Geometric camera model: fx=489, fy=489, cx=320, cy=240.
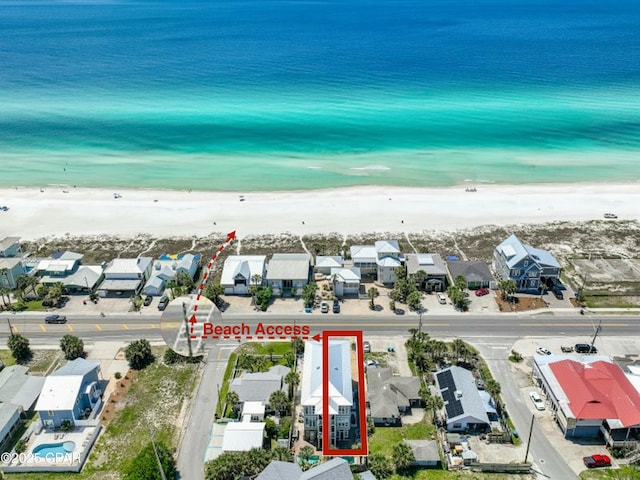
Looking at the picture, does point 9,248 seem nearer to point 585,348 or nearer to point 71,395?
point 71,395

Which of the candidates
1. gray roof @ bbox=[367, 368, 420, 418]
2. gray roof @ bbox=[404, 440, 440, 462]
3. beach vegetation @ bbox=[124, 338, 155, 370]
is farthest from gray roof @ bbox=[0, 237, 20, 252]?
gray roof @ bbox=[404, 440, 440, 462]

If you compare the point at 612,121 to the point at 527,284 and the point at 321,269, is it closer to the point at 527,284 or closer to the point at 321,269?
the point at 527,284

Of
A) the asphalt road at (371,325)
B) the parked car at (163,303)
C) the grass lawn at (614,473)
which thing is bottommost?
the grass lawn at (614,473)

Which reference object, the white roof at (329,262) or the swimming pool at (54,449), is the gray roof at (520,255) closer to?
the white roof at (329,262)

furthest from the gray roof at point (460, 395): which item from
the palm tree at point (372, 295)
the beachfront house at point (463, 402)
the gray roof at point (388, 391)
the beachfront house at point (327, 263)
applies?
the beachfront house at point (327, 263)

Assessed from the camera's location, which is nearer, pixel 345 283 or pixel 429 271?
pixel 345 283

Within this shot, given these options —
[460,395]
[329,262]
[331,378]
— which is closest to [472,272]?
[329,262]

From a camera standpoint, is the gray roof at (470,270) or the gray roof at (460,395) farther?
the gray roof at (470,270)
